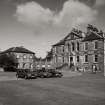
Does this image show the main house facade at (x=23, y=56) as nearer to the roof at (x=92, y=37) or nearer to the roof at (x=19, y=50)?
the roof at (x=19, y=50)

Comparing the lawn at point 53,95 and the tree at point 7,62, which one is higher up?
the tree at point 7,62

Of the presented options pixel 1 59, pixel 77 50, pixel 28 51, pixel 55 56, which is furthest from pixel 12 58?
pixel 77 50

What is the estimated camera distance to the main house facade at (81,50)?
47000 mm

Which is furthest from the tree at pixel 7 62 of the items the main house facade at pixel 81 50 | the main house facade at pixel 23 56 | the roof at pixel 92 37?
the roof at pixel 92 37

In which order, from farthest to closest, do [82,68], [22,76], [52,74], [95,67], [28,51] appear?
[28,51]
[82,68]
[95,67]
[52,74]
[22,76]

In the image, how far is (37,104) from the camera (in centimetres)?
1042

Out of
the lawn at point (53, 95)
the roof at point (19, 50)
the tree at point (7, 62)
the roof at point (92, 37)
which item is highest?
the roof at point (92, 37)

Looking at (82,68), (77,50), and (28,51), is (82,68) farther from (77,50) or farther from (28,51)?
(28,51)

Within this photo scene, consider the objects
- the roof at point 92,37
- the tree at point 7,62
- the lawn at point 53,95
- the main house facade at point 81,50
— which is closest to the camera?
the lawn at point 53,95

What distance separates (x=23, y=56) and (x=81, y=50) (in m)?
27.7

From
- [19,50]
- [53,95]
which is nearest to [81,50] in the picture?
[19,50]

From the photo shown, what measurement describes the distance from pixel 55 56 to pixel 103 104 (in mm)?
47674

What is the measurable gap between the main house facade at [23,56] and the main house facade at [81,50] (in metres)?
16.9

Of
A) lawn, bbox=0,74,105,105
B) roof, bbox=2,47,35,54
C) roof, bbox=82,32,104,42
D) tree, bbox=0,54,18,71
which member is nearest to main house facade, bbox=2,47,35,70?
roof, bbox=2,47,35,54
